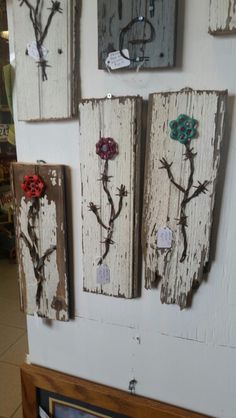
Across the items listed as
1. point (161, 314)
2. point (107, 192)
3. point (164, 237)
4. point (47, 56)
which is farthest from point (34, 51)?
point (161, 314)

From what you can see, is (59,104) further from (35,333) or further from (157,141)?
(35,333)

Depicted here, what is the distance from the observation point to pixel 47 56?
2.35ft

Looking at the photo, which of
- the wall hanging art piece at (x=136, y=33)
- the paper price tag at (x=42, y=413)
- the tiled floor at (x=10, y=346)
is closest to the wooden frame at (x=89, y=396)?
the paper price tag at (x=42, y=413)

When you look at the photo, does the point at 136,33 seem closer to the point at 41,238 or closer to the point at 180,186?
the point at 180,186

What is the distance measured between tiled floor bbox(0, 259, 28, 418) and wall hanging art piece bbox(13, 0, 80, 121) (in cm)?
126

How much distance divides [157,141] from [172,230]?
18cm

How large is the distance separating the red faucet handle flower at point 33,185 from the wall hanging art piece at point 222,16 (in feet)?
1.50

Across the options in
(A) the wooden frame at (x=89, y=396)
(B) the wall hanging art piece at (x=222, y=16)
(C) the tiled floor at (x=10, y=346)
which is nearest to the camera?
(B) the wall hanging art piece at (x=222, y=16)

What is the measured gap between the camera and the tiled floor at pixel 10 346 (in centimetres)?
146

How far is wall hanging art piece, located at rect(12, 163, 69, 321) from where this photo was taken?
775 mm

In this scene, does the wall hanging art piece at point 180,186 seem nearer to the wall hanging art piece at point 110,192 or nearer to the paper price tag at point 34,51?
the wall hanging art piece at point 110,192

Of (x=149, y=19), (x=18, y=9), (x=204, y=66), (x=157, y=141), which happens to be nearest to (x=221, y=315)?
(x=157, y=141)

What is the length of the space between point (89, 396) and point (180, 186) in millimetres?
589

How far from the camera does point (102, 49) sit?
26.6 inches
